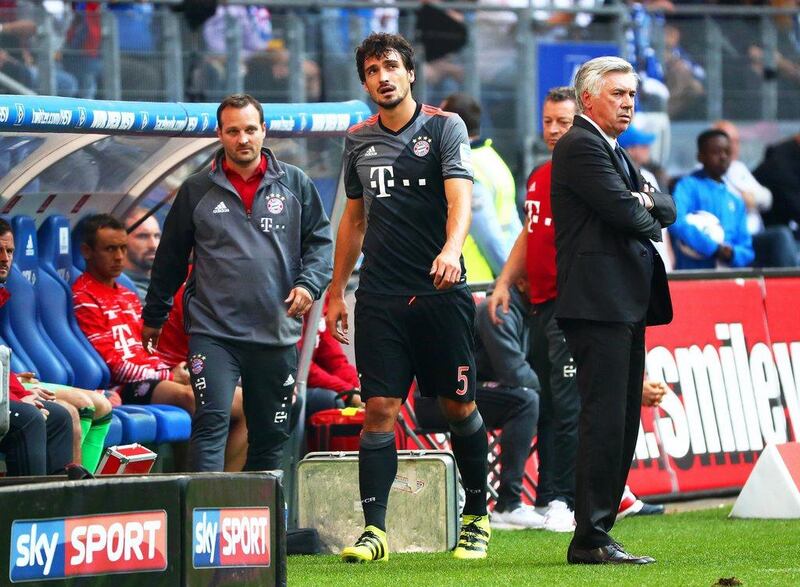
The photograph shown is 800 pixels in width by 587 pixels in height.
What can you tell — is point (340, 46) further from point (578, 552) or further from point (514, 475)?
point (578, 552)

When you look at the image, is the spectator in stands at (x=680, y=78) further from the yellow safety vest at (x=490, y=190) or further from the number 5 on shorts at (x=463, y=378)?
the number 5 on shorts at (x=463, y=378)

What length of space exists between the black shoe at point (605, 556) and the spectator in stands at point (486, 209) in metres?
3.57

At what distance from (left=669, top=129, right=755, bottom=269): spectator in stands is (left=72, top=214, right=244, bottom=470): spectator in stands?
205 inches

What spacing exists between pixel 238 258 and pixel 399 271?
89cm

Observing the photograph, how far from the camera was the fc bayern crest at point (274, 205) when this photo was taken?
8.19 meters

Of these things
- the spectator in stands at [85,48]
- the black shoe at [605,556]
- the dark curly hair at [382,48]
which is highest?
the spectator in stands at [85,48]

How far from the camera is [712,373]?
11.7 m

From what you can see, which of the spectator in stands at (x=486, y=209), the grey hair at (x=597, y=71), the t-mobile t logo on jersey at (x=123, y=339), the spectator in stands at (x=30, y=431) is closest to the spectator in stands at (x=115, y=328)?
the t-mobile t logo on jersey at (x=123, y=339)

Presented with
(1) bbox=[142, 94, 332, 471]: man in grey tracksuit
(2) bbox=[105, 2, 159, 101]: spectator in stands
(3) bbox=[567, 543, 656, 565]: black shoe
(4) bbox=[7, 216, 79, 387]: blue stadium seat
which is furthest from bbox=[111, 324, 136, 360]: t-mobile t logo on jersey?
(2) bbox=[105, 2, 159, 101]: spectator in stands

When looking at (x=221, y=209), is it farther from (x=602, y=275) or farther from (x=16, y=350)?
(x=602, y=275)

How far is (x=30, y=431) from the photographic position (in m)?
8.01

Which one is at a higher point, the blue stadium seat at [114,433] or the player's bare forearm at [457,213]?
the player's bare forearm at [457,213]

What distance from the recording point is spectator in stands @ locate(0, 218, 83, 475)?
26.2 feet

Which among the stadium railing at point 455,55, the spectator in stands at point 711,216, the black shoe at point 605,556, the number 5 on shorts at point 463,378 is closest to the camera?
the black shoe at point 605,556
